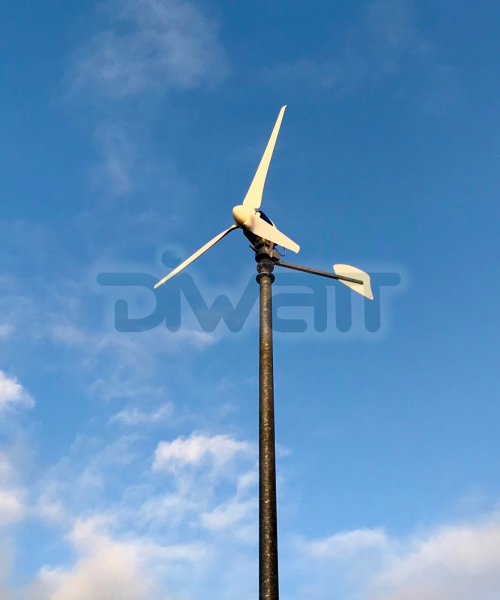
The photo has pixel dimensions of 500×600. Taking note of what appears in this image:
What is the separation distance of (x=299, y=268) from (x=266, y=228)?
6.79 ft

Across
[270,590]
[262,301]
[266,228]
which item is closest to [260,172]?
[266,228]

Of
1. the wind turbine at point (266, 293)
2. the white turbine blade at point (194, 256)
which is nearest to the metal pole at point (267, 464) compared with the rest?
the wind turbine at point (266, 293)

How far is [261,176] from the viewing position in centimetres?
2727

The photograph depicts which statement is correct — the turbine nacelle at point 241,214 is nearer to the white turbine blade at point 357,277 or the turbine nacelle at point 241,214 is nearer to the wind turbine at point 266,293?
the wind turbine at point 266,293

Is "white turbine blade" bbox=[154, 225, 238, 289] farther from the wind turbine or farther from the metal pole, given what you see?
the metal pole

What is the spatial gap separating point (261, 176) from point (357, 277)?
6.50 meters

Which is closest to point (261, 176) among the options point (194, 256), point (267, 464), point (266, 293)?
point (194, 256)

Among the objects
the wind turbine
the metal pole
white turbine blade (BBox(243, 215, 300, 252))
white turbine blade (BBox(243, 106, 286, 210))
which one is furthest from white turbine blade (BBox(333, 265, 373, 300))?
the metal pole

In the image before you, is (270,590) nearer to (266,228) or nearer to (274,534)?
(274,534)

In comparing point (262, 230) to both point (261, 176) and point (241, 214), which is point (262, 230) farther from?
point (261, 176)

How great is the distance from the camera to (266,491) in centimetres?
1686

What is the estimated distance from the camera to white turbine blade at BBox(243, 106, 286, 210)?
84.0ft

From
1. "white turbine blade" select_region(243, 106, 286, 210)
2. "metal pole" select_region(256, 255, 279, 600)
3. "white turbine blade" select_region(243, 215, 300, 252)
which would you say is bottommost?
"metal pole" select_region(256, 255, 279, 600)

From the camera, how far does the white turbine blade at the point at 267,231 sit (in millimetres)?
22938
